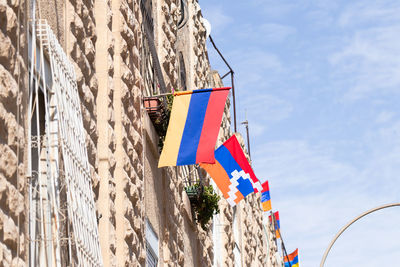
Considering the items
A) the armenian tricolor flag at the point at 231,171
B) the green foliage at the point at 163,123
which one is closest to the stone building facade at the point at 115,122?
the green foliage at the point at 163,123

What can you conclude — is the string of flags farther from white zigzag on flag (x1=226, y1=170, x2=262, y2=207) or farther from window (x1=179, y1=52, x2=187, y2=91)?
window (x1=179, y1=52, x2=187, y2=91)

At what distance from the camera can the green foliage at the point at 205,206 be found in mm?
17406

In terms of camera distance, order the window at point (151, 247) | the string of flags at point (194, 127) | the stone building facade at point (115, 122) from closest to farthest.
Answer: the stone building facade at point (115, 122)
the window at point (151, 247)
the string of flags at point (194, 127)

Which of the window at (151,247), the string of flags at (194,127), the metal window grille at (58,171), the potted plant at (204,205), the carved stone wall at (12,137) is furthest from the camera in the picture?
the potted plant at (204,205)

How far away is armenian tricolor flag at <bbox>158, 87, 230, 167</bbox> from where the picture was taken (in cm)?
1345

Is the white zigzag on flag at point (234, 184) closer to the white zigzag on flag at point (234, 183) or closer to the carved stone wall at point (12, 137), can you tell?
the white zigzag on flag at point (234, 183)

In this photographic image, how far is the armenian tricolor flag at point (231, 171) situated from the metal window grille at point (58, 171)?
27.4ft

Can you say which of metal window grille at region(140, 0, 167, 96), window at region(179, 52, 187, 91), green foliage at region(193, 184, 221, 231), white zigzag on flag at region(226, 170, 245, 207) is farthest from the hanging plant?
window at region(179, 52, 187, 91)

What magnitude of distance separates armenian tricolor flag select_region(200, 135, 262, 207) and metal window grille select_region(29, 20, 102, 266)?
834 centimetres

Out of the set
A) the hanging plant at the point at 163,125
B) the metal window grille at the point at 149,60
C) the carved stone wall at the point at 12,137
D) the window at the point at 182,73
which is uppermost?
the window at the point at 182,73

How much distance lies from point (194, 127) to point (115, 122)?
219cm

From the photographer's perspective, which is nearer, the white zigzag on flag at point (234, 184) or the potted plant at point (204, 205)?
the potted plant at point (204, 205)

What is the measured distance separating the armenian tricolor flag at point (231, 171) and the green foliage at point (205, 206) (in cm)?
29

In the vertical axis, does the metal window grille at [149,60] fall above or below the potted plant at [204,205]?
above
